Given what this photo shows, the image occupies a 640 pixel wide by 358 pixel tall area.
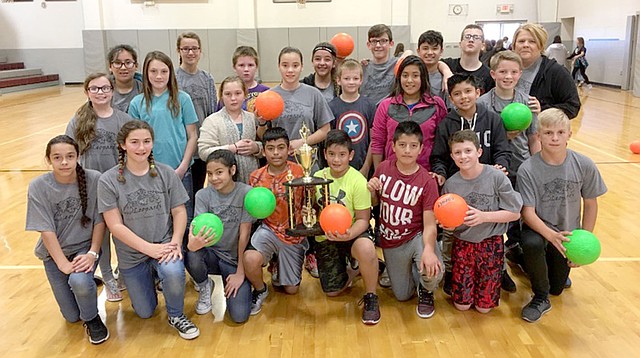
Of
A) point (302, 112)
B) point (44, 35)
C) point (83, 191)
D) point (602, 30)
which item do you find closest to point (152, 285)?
point (83, 191)

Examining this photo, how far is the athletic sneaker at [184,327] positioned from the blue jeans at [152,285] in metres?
0.03

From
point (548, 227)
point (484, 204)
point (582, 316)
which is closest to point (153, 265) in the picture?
point (484, 204)

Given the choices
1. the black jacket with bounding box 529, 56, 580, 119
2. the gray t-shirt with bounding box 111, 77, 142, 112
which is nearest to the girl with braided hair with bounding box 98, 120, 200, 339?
the gray t-shirt with bounding box 111, 77, 142, 112

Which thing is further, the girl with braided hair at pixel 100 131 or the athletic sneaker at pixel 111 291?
the athletic sneaker at pixel 111 291

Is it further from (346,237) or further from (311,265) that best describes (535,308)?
(311,265)

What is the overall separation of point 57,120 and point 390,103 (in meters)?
9.79

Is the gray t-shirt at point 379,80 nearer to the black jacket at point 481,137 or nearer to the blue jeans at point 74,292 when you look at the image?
the black jacket at point 481,137

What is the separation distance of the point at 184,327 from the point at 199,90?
182 centimetres

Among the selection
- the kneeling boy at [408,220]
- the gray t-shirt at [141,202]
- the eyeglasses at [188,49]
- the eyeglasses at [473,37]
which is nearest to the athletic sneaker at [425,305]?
the kneeling boy at [408,220]

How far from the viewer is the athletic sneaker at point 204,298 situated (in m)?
3.05

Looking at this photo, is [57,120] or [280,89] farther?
[57,120]

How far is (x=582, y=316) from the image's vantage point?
2896 mm

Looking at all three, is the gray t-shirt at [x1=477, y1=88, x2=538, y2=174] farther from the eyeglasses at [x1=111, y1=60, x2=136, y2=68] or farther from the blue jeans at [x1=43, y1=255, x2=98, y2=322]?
the blue jeans at [x1=43, y1=255, x2=98, y2=322]

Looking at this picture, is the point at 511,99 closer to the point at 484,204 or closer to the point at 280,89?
the point at 484,204
